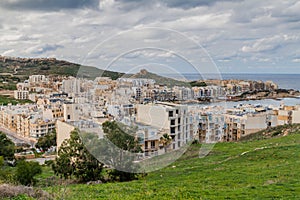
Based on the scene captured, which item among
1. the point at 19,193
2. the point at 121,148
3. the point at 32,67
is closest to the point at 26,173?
the point at 121,148

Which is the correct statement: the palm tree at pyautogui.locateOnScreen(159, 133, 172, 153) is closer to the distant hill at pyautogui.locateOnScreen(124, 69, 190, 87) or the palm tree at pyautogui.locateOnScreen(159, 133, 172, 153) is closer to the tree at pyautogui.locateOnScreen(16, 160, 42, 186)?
the distant hill at pyautogui.locateOnScreen(124, 69, 190, 87)

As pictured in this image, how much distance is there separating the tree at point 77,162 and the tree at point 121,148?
796 mm

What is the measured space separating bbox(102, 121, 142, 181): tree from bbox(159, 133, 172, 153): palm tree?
2.26ft

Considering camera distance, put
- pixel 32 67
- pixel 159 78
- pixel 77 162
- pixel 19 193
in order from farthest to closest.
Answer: pixel 32 67 < pixel 77 162 < pixel 159 78 < pixel 19 193

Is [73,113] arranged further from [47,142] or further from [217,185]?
[217,185]

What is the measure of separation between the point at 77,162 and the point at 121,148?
294cm

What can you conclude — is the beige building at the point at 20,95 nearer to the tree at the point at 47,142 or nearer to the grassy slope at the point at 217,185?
the tree at the point at 47,142

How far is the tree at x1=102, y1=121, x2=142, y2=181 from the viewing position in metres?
9.04

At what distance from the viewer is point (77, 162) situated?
12.0 metres

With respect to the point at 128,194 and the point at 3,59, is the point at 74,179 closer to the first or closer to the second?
the point at 128,194

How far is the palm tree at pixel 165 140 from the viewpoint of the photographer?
841cm

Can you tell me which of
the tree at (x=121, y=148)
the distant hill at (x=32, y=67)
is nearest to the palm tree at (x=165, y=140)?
the tree at (x=121, y=148)

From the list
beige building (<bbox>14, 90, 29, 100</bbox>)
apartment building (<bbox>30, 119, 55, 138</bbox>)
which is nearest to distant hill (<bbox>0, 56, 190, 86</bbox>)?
beige building (<bbox>14, 90, 29, 100</bbox>)

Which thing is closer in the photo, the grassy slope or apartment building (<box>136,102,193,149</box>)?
the grassy slope
